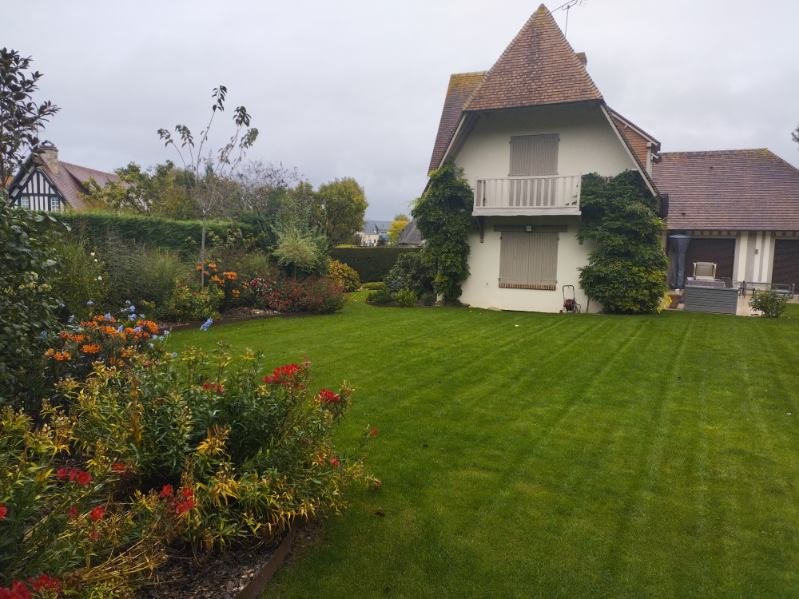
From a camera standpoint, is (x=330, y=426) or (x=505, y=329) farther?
(x=505, y=329)

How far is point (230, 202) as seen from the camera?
22.8 meters

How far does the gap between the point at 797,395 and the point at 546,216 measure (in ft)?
30.7

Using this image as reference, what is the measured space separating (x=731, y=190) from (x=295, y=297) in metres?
19.2

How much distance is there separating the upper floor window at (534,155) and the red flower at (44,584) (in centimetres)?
A: 1471

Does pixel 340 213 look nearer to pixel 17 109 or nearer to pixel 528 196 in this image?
pixel 528 196

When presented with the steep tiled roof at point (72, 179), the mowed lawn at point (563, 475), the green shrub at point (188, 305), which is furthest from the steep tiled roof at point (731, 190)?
the steep tiled roof at point (72, 179)

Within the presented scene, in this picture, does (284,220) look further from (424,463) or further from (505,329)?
→ (424,463)

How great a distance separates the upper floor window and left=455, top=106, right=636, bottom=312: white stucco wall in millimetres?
141

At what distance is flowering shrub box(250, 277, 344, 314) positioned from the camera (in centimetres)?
1302

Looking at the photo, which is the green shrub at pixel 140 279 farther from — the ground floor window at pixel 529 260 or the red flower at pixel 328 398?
the ground floor window at pixel 529 260

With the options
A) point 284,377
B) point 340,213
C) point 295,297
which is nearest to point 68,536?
point 284,377

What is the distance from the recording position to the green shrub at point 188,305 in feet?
34.9

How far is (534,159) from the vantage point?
14930 millimetres

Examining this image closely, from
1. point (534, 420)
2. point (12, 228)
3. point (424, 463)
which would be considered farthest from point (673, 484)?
point (12, 228)
